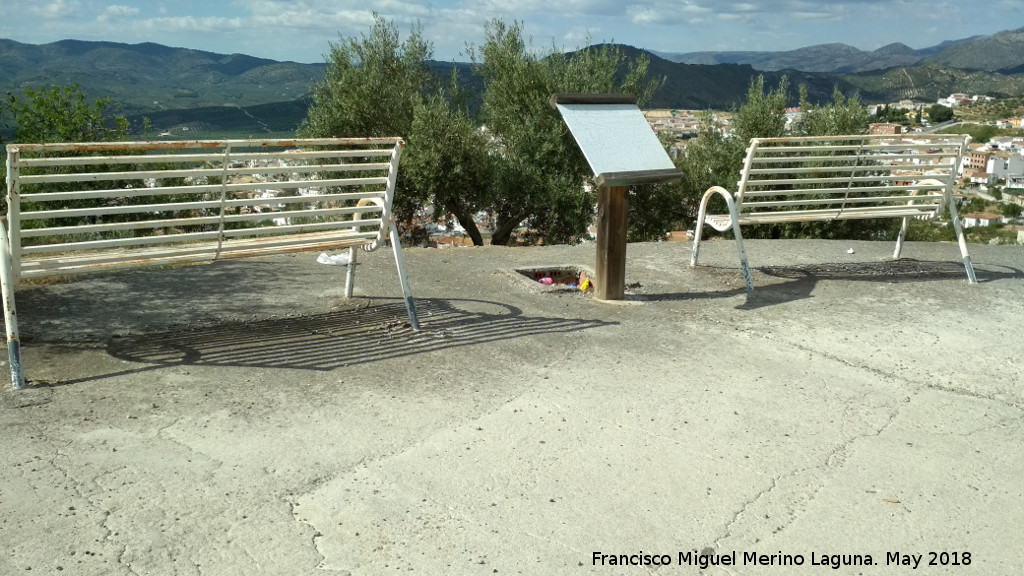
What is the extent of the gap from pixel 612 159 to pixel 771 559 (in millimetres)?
3653

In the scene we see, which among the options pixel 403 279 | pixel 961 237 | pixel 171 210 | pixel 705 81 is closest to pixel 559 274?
pixel 403 279

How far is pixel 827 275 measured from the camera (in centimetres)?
750

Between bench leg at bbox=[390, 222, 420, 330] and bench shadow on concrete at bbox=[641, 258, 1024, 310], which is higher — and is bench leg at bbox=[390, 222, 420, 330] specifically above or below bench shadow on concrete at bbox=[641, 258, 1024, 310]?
above

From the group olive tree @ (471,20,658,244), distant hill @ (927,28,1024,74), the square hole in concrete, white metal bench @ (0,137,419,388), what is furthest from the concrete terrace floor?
distant hill @ (927,28,1024,74)

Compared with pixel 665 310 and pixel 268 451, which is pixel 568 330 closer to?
pixel 665 310

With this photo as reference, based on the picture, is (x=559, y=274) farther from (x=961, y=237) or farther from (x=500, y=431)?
(x=500, y=431)

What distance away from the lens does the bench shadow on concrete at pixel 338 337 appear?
467 centimetres

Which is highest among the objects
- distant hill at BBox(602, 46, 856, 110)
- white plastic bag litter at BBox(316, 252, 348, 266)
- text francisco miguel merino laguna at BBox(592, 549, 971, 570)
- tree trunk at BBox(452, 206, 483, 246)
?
distant hill at BBox(602, 46, 856, 110)

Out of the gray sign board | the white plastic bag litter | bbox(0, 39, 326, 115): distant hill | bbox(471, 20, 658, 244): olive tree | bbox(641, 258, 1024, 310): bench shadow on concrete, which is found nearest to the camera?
the gray sign board

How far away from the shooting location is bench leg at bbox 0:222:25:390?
4055 millimetres

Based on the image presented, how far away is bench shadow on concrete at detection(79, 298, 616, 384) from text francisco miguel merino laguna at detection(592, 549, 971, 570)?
7.79 feet

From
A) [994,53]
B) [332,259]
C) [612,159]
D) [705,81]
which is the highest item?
[994,53]

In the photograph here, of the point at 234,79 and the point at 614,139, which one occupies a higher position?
the point at 234,79

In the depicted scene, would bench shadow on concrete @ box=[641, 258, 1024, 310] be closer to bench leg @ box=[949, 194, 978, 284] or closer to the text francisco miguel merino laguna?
bench leg @ box=[949, 194, 978, 284]
